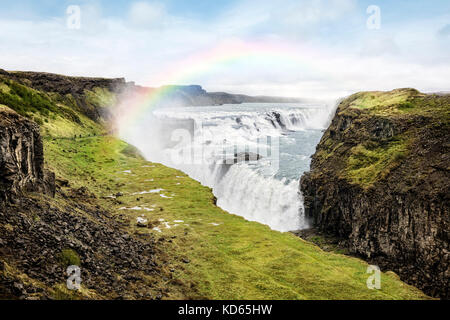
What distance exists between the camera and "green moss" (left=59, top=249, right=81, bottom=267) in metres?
15.1

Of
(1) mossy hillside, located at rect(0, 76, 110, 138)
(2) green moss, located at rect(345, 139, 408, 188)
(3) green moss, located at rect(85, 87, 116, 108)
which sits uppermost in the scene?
(3) green moss, located at rect(85, 87, 116, 108)

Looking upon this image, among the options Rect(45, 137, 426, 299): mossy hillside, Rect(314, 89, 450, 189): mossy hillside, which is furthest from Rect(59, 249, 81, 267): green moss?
Rect(314, 89, 450, 189): mossy hillside

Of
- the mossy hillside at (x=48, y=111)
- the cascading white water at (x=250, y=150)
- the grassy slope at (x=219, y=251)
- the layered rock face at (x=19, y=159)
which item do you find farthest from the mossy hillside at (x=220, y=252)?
the mossy hillside at (x=48, y=111)

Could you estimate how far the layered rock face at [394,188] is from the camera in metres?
25.9

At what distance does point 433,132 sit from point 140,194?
113 ft

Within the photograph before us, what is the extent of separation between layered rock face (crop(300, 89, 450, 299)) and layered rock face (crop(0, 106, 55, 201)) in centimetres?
2970

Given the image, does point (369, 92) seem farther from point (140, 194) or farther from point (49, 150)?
point (49, 150)

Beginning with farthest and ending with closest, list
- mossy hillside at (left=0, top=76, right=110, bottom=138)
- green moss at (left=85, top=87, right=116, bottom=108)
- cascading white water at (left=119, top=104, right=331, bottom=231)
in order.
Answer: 1. green moss at (left=85, top=87, right=116, bottom=108)
2. mossy hillside at (left=0, top=76, right=110, bottom=138)
3. cascading white water at (left=119, top=104, right=331, bottom=231)

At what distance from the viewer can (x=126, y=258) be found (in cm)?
1944

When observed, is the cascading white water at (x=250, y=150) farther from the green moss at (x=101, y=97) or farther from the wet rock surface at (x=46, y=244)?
the wet rock surface at (x=46, y=244)

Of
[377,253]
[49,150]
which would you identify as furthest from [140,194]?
[377,253]

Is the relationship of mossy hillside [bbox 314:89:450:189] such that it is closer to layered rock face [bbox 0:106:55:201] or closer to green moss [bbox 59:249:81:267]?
green moss [bbox 59:249:81:267]

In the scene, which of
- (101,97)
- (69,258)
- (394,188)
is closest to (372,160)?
(394,188)

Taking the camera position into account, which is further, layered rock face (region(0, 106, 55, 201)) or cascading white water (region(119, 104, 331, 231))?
cascading white water (region(119, 104, 331, 231))
